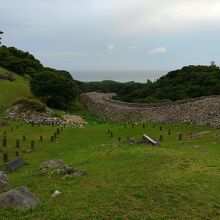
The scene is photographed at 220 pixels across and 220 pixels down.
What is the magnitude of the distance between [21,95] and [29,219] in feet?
188

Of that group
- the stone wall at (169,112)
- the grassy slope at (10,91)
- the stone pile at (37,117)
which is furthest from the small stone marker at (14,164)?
the grassy slope at (10,91)

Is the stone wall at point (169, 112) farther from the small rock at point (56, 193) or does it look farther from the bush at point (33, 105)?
the small rock at point (56, 193)

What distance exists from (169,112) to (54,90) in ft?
66.6

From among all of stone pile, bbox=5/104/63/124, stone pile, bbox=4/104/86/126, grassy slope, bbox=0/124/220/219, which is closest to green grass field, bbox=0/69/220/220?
grassy slope, bbox=0/124/220/219

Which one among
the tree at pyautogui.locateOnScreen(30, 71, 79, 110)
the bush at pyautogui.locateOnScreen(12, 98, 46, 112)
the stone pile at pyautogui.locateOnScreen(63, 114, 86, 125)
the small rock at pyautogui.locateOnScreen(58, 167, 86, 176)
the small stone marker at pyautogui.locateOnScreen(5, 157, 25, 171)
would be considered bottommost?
the small stone marker at pyautogui.locateOnScreen(5, 157, 25, 171)

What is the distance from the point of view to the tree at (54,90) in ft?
213

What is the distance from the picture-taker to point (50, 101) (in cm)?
6481

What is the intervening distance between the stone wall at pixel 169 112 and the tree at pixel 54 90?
6193mm

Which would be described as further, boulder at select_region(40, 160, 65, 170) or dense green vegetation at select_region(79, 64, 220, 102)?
dense green vegetation at select_region(79, 64, 220, 102)

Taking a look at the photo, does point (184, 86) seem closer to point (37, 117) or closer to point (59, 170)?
point (37, 117)

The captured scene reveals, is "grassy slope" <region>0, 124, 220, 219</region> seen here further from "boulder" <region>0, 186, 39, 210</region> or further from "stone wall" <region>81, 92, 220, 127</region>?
"stone wall" <region>81, 92, 220, 127</region>

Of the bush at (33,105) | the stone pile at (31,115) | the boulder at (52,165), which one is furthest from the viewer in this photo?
the bush at (33,105)

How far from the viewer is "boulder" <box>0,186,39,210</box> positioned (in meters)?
14.6

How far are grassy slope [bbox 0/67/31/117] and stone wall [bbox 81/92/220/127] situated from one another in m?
13.3
